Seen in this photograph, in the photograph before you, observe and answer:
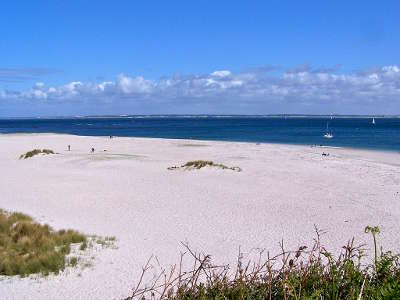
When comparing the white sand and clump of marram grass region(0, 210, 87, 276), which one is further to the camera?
the white sand

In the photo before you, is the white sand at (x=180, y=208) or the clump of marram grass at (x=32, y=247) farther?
the white sand at (x=180, y=208)

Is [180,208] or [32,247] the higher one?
[32,247]

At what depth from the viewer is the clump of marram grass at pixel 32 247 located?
9.15 meters

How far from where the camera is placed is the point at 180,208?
16.1 metres

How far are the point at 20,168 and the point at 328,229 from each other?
1972 cm

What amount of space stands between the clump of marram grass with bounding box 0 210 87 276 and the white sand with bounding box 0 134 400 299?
1.27 feet

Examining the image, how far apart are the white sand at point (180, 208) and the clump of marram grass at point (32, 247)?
0.39 m

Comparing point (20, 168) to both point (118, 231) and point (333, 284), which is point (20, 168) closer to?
point (118, 231)

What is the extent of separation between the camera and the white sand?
986 centimetres

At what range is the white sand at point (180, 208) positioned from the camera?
388 inches

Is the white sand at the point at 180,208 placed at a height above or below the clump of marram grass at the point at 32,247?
below

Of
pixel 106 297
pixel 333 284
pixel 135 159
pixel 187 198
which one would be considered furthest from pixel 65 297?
pixel 135 159

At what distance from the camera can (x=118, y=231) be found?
12.8 m

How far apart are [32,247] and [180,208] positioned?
6.53m
